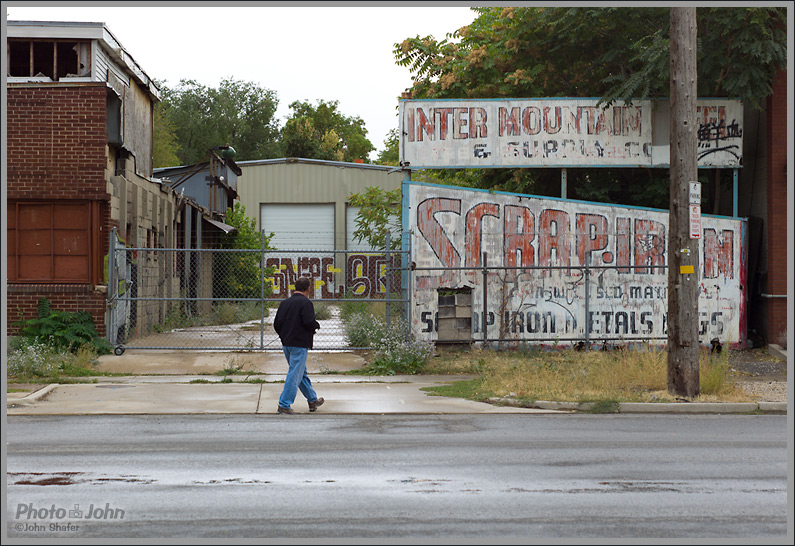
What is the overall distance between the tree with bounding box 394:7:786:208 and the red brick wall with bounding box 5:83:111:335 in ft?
30.5

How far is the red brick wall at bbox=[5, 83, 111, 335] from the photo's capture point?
16.4 meters

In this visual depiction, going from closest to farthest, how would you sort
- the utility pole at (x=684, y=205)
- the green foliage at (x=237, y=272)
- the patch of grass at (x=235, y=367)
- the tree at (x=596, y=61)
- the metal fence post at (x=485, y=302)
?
1. the utility pole at (x=684, y=205)
2. the patch of grass at (x=235, y=367)
3. the metal fence post at (x=485, y=302)
4. the tree at (x=596, y=61)
5. the green foliage at (x=237, y=272)

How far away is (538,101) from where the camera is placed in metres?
18.1

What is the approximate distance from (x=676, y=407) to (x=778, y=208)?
813 cm

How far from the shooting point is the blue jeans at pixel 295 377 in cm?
1109

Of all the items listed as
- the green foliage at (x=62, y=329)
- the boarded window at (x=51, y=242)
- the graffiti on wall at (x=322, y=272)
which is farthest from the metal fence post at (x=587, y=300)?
the graffiti on wall at (x=322, y=272)

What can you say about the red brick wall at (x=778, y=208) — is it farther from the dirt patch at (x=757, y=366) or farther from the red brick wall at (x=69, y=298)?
the red brick wall at (x=69, y=298)

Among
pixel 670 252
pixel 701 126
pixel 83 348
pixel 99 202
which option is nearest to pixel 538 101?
pixel 701 126

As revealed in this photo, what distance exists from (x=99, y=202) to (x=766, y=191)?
13.9 m

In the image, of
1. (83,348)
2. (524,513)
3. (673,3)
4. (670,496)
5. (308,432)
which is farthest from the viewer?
(83,348)

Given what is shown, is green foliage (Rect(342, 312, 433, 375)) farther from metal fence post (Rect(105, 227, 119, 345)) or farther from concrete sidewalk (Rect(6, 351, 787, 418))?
metal fence post (Rect(105, 227, 119, 345))

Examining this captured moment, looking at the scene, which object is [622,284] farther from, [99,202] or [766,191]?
[99,202]

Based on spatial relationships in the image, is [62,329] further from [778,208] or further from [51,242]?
[778,208]

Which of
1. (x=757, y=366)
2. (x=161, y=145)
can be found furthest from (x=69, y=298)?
(x=161, y=145)
